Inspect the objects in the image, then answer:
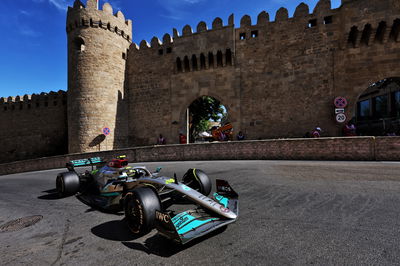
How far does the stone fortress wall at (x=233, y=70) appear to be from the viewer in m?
12.2

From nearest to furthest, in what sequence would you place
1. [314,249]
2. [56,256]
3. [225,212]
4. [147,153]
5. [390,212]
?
1. [314,249]
2. [56,256]
3. [225,212]
4. [390,212]
5. [147,153]

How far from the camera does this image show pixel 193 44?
15.9 meters

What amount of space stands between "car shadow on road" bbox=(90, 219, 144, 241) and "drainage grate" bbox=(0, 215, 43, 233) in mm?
1403

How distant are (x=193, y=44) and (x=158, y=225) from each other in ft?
52.0

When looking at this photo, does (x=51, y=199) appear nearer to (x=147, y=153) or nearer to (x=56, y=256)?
(x=56, y=256)

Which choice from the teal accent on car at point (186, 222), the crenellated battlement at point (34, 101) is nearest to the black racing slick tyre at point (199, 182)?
the teal accent on car at point (186, 222)

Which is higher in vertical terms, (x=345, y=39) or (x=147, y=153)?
(x=345, y=39)

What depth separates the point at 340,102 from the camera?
12328 mm

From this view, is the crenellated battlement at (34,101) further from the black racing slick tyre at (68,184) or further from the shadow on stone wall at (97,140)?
the black racing slick tyre at (68,184)

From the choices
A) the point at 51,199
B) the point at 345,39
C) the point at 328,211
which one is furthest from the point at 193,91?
the point at 328,211

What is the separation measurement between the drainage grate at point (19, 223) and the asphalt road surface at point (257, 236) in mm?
129

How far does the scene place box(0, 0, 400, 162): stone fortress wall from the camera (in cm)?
1223

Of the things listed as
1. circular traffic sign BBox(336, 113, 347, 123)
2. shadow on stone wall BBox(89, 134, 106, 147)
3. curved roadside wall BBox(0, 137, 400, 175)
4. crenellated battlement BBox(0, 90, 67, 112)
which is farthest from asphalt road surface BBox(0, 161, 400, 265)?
crenellated battlement BBox(0, 90, 67, 112)

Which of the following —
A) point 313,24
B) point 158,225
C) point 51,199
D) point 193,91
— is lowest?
point 51,199
